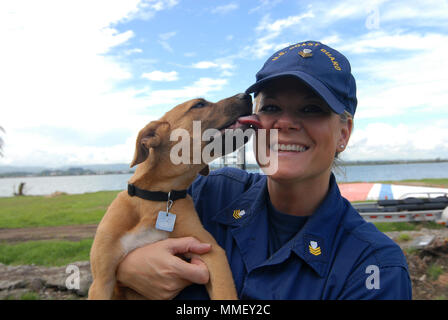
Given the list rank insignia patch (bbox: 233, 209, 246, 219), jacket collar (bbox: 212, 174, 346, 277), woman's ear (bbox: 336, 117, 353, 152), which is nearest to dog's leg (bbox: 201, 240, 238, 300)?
jacket collar (bbox: 212, 174, 346, 277)

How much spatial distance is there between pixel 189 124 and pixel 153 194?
0.76 meters

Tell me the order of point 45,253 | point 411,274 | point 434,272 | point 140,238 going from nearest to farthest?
point 140,238
point 434,272
point 411,274
point 45,253

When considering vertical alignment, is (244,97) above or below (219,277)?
above

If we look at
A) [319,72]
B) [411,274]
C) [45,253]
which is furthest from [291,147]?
[45,253]

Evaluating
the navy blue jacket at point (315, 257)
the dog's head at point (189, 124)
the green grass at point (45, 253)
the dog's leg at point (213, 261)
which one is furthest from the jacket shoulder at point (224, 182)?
the green grass at point (45, 253)

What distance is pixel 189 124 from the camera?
279 centimetres

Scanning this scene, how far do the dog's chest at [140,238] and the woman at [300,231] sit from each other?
96 mm

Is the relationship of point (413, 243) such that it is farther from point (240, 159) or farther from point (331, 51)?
point (331, 51)

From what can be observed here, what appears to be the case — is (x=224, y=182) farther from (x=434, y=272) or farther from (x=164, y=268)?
(x=434, y=272)

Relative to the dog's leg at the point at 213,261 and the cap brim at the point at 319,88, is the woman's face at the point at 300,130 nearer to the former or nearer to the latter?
the cap brim at the point at 319,88

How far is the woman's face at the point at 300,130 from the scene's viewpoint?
196 cm

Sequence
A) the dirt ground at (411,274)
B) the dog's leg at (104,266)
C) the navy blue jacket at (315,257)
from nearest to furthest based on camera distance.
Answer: the navy blue jacket at (315,257)
the dog's leg at (104,266)
the dirt ground at (411,274)

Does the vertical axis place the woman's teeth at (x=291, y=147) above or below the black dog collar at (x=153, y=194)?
above

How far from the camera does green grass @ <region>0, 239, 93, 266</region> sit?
8789mm
